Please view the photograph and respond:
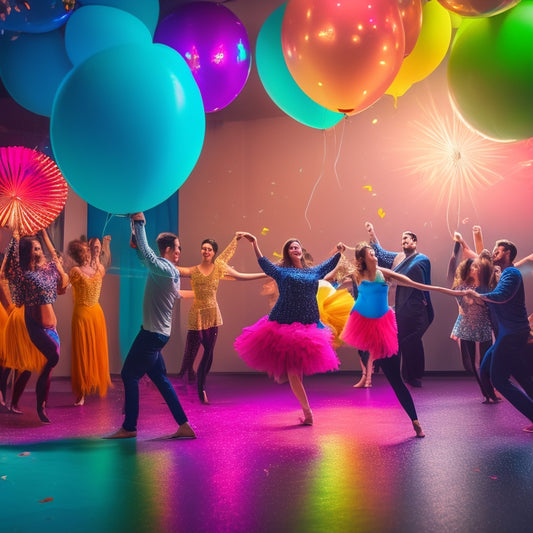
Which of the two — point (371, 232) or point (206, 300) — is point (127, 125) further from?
point (371, 232)

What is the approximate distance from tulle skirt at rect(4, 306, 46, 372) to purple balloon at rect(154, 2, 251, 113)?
246 centimetres

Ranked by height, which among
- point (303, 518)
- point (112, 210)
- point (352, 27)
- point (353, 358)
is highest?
point (352, 27)

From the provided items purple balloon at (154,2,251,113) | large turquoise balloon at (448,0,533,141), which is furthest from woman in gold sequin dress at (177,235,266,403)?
large turquoise balloon at (448,0,533,141)

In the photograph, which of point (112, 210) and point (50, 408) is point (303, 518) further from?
point (50, 408)

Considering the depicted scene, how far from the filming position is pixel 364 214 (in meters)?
8.23

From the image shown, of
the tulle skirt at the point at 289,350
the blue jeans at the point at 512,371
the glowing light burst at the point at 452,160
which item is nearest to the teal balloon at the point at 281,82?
the tulle skirt at the point at 289,350

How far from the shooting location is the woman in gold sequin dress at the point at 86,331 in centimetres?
596

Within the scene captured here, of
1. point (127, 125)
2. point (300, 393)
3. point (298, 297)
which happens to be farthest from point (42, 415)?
point (127, 125)

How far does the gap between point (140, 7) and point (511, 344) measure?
3.34 m

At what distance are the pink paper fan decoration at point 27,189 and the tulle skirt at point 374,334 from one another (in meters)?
2.72

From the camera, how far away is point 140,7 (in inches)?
173

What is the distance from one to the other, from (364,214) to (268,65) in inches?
166

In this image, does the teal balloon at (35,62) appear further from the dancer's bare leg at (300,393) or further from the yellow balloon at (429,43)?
the dancer's bare leg at (300,393)

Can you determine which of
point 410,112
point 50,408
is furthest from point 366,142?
point 50,408
